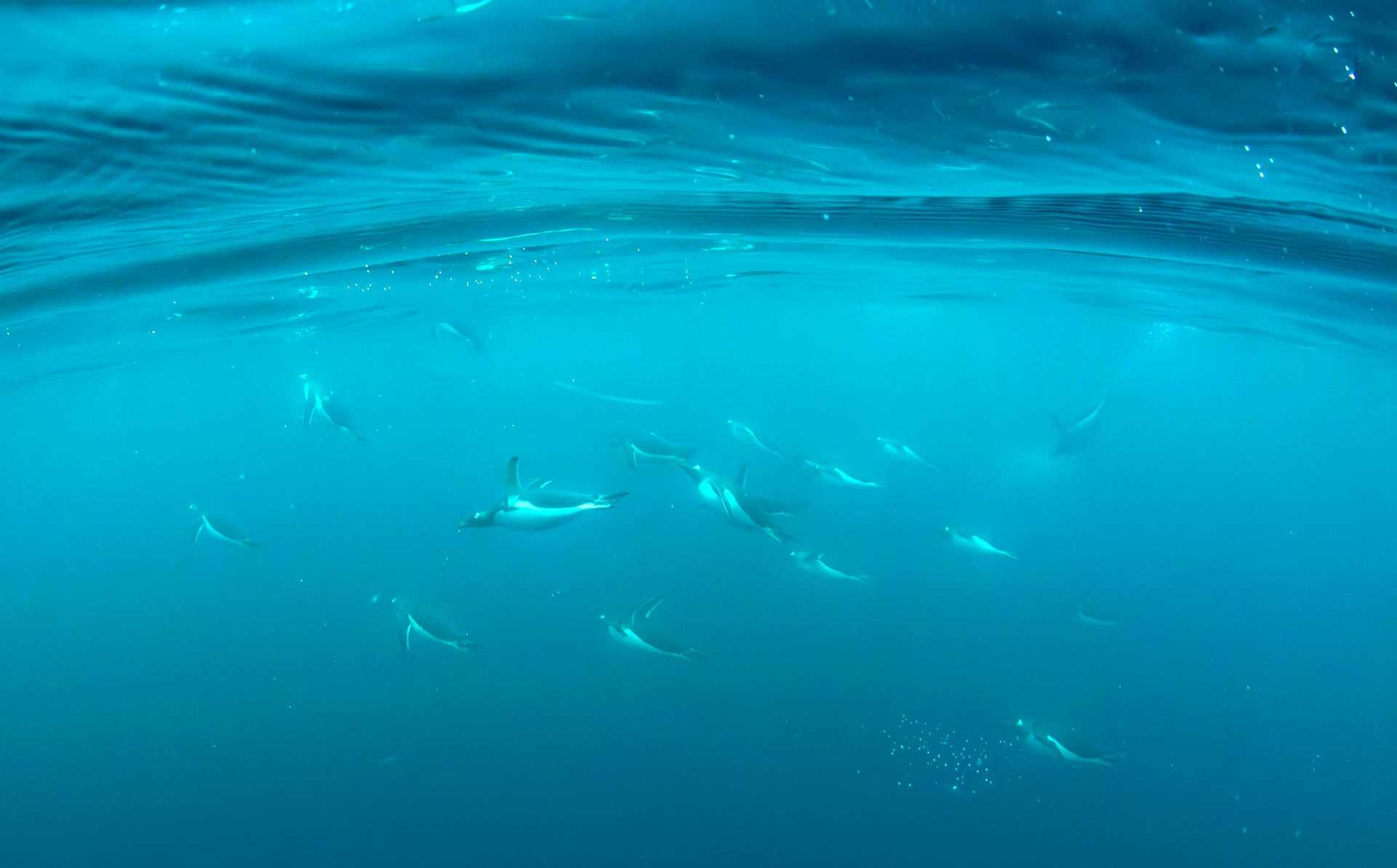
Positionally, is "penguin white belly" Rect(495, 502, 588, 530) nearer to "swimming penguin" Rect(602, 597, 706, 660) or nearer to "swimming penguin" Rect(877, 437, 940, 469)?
"swimming penguin" Rect(602, 597, 706, 660)

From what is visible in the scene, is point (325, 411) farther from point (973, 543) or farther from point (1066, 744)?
point (1066, 744)

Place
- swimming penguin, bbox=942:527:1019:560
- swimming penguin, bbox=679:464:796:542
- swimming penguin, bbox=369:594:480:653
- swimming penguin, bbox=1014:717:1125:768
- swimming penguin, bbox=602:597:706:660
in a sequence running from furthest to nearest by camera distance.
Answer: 1. swimming penguin, bbox=942:527:1019:560
2. swimming penguin, bbox=1014:717:1125:768
3. swimming penguin, bbox=369:594:480:653
4. swimming penguin, bbox=602:597:706:660
5. swimming penguin, bbox=679:464:796:542

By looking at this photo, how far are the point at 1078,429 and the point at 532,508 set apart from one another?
944 cm

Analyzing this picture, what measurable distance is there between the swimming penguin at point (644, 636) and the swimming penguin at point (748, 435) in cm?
302

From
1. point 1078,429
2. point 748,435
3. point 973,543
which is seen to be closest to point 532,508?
point 748,435

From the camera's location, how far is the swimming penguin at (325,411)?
42.7 ft

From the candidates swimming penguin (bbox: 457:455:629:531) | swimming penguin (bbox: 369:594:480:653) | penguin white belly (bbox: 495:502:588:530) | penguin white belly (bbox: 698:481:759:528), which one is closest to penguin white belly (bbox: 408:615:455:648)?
swimming penguin (bbox: 369:594:480:653)

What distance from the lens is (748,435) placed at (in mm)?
11797

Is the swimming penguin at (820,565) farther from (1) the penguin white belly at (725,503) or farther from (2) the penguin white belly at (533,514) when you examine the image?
(2) the penguin white belly at (533,514)

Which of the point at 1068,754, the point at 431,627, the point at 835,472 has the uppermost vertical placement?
the point at 835,472

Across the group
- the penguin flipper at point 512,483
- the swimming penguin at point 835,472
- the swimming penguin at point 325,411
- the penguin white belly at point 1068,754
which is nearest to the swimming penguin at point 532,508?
the penguin flipper at point 512,483

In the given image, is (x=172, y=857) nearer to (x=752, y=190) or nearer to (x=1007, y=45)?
(x=752, y=190)

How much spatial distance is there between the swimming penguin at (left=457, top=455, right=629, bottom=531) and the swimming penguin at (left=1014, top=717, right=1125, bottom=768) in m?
6.52

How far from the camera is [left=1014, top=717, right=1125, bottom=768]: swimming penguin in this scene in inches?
385
